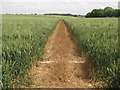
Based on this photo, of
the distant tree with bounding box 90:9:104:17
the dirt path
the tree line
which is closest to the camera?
the dirt path

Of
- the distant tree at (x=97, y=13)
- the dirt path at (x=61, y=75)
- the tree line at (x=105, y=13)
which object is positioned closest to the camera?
the dirt path at (x=61, y=75)

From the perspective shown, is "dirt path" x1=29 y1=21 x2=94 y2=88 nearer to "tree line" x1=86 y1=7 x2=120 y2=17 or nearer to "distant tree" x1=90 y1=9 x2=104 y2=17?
"tree line" x1=86 y1=7 x2=120 y2=17

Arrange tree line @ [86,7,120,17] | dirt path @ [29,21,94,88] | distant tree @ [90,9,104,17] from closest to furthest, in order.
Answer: dirt path @ [29,21,94,88], tree line @ [86,7,120,17], distant tree @ [90,9,104,17]

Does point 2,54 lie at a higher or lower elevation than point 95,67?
higher

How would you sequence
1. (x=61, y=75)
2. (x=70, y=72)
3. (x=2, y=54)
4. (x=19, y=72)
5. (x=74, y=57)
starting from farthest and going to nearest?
(x=74, y=57) → (x=70, y=72) → (x=61, y=75) → (x=2, y=54) → (x=19, y=72)

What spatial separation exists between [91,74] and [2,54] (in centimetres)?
229

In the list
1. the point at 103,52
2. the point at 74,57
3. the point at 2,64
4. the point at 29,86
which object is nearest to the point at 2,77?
the point at 2,64

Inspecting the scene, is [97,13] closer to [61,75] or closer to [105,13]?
[105,13]

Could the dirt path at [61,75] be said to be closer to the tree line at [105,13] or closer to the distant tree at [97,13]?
the tree line at [105,13]

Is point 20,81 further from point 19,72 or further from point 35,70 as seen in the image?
point 35,70

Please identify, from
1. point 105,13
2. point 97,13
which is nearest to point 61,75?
point 105,13

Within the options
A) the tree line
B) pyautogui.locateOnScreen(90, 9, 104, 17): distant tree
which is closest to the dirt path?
the tree line

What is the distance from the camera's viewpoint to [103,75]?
4.16m

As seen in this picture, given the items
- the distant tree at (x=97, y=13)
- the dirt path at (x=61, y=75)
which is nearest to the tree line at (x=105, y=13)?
the distant tree at (x=97, y=13)
